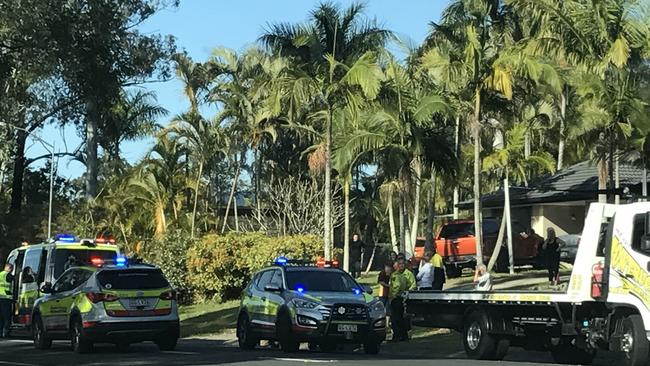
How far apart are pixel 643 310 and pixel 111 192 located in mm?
37379

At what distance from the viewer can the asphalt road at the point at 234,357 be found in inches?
609

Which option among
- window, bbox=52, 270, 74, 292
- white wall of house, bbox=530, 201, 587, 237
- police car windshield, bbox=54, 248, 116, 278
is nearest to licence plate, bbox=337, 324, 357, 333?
window, bbox=52, 270, 74, 292

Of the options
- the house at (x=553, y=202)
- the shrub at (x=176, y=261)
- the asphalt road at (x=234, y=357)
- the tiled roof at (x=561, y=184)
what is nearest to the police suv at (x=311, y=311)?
the asphalt road at (x=234, y=357)

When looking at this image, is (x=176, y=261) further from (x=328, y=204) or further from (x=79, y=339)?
(x=79, y=339)

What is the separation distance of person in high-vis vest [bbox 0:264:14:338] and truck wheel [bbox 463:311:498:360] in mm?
12263

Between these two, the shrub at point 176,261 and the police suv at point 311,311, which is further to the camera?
the shrub at point 176,261

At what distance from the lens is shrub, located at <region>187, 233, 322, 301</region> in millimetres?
29562

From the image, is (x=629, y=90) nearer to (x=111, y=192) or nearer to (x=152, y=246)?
(x=152, y=246)

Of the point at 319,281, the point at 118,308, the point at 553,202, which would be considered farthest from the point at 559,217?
the point at 118,308

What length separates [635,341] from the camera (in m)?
13.7

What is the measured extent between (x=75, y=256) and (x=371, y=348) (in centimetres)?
801

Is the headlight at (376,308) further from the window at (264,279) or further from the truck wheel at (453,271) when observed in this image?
the truck wheel at (453,271)

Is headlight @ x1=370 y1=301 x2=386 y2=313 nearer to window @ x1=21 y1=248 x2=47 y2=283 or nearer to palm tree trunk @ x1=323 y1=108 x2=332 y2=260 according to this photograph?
palm tree trunk @ x1=323 y1=108 x2=332 y2=260

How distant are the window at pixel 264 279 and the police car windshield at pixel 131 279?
1.95 meters
